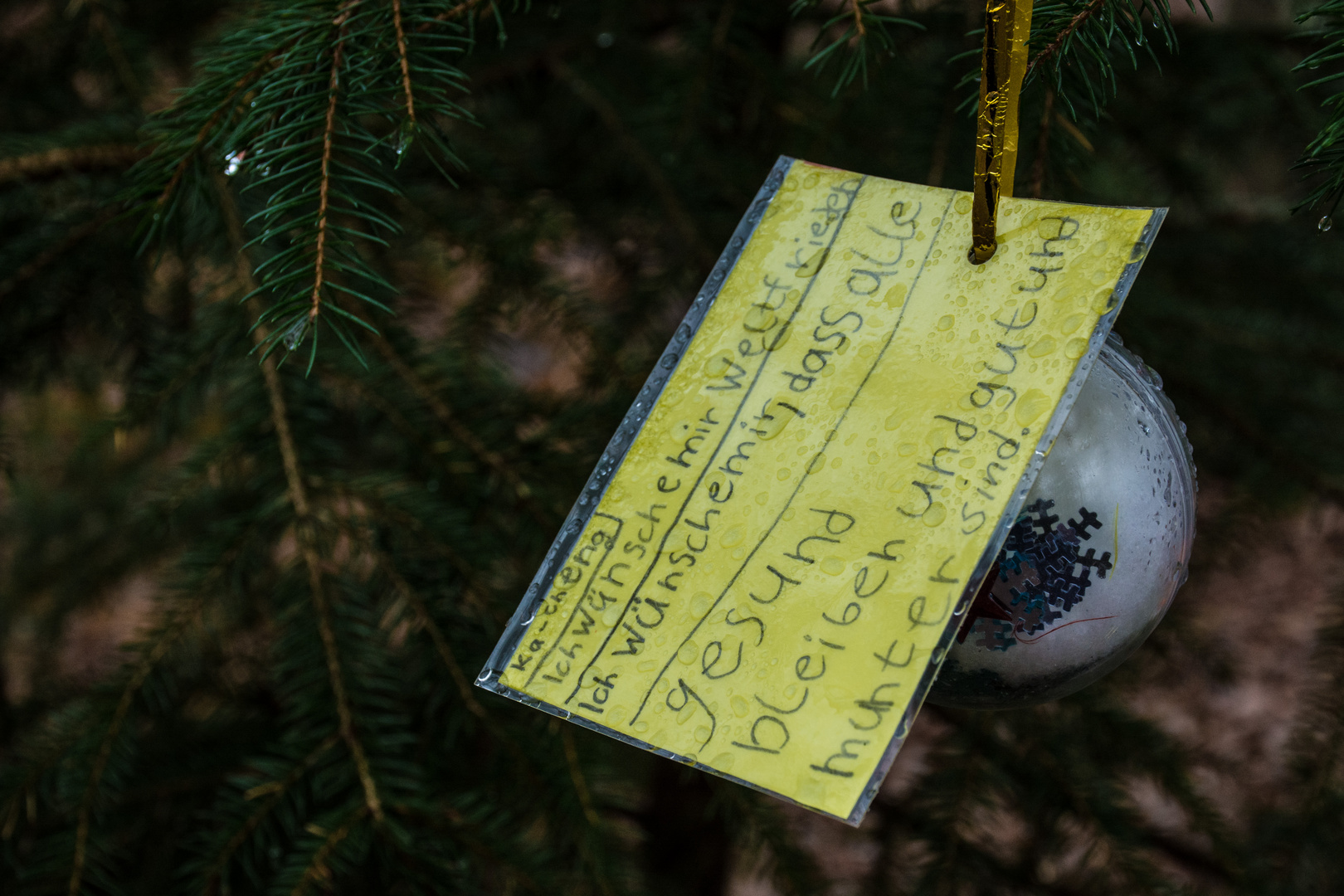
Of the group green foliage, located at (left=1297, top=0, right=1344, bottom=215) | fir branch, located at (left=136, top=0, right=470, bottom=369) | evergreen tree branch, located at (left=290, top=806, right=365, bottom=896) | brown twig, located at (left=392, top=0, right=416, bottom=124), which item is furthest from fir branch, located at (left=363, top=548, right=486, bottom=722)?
green foliage, located at (left=1297, top=0, right=1344, bottom=215)

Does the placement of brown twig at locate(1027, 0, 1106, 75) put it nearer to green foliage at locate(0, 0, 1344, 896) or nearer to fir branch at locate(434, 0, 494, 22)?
green foliage at locate(0, 0, 1344, 896)

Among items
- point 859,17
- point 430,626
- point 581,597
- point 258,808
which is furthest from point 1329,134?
point 258,808

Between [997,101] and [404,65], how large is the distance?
1.00ft

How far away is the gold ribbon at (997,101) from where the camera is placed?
0.38 meters

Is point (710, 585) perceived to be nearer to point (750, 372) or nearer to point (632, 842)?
point (750, 372)

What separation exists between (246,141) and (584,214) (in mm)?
669

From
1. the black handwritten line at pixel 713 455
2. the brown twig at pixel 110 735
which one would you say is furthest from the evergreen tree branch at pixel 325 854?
the black handwritten line at pixel 713 455

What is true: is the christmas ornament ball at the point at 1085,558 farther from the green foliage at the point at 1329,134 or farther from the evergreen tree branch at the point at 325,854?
the evergreen tree branch at the point at 325,854

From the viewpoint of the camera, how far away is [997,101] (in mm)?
385

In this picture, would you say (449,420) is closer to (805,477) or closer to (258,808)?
(258,808)

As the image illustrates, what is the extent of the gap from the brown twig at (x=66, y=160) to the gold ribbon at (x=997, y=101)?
2.26 feet

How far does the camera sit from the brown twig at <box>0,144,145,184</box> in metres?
0.73

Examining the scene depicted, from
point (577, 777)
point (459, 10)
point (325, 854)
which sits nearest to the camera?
point (459, 10)

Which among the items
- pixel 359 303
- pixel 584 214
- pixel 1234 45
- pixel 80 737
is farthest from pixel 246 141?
pixel 1234 45
